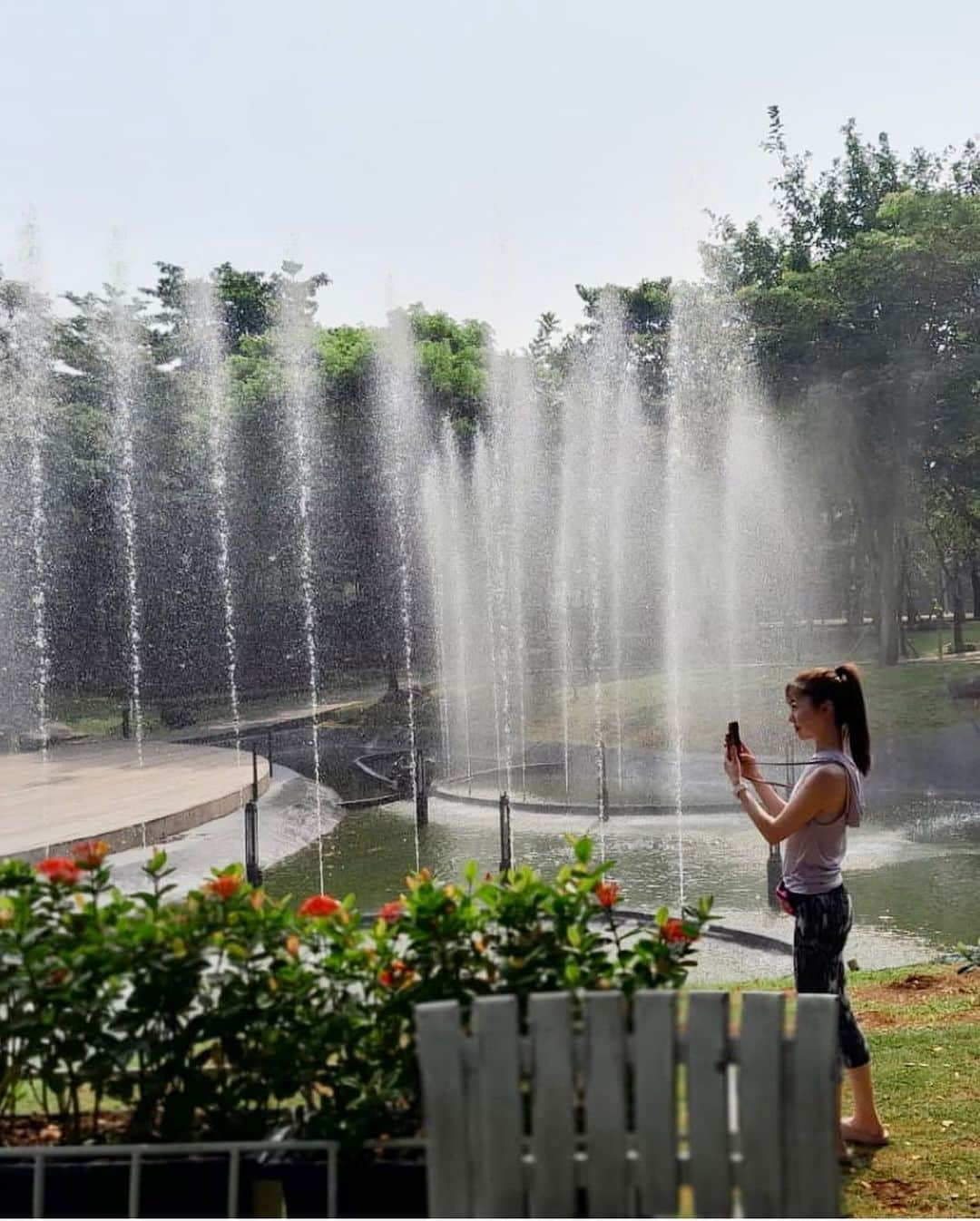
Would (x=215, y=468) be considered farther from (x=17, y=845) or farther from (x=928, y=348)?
(x=17, y=845)

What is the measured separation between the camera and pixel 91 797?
17.1 metres

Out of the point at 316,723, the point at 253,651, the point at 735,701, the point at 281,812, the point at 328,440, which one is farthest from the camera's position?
the point at 253,651

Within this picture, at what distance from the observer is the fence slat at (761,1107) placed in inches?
91.0

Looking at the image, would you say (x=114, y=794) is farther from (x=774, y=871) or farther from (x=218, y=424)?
(x=218, y=424)

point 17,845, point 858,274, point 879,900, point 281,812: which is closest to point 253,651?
point 858,274

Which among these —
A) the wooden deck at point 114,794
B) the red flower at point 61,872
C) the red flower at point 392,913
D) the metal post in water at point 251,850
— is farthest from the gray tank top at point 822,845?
the wooden deck at point 114,794

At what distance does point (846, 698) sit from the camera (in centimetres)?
435

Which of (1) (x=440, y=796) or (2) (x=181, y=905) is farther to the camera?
(1) (x=440, y=796)

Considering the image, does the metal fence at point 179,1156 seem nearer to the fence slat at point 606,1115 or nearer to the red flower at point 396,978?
the red flower at point 396,978

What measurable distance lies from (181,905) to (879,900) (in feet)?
30.7

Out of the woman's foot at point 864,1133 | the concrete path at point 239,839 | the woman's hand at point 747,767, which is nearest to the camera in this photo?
the woman's foot at point 864,1133

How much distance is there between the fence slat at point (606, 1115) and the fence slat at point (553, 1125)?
1.3 inches

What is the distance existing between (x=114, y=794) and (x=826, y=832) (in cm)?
1451

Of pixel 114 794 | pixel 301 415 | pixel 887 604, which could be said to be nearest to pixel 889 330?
pixel 887 604
